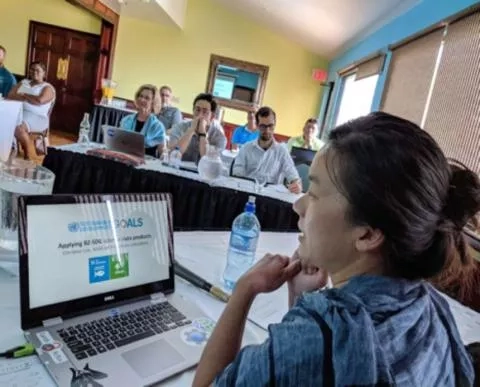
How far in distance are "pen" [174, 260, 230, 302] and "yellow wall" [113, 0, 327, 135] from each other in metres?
6.75

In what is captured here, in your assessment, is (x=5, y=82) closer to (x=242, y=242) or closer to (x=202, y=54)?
(x=202, y=54)

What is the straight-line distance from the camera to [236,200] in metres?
2.65

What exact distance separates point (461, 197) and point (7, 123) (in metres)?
4.67

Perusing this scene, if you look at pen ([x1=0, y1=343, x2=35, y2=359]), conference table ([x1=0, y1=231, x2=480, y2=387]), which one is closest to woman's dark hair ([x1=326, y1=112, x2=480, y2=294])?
conference table ([x1=0, y1=231, x2=480, y2=387])

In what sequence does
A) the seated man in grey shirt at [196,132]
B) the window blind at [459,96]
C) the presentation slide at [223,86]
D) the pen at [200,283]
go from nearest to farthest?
the pen at [200,283] < the window blind at [459,96] < the seated man in grey shirt at [196,132] < the presentation slide at [223,86]

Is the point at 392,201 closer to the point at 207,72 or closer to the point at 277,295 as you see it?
the point at 277,295

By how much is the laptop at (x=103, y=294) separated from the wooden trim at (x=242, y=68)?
6.82 meters

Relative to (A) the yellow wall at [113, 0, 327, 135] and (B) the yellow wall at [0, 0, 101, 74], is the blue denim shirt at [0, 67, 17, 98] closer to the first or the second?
(B) the yellow wall at [0, 0, 101, 74]

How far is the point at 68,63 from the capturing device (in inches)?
294

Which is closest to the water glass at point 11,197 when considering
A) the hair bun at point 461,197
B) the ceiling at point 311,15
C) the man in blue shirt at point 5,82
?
the hair bun at point 461,197

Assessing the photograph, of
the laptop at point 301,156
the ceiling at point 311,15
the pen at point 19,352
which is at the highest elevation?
the ceiling at point 311,15

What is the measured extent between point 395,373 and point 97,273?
1.88ft

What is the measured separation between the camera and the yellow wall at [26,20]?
7160mm

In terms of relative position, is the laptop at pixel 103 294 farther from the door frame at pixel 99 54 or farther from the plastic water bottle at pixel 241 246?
the door frame at pixel 99 54
